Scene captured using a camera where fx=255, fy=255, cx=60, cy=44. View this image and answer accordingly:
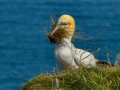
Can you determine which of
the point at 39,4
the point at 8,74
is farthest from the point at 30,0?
the point at 8,74

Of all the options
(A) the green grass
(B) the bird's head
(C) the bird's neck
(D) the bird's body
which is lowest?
(A) the green grass

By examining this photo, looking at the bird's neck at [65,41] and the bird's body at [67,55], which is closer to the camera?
the bird's body at [67,55]

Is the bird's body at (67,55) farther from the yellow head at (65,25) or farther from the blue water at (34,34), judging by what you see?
the blue water at (34,34)

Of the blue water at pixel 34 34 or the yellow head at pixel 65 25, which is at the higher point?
the blue water at pixel 34 34

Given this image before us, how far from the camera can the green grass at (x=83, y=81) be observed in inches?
170

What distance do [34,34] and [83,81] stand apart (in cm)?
3122

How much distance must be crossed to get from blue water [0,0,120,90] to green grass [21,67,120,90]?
1291 cm

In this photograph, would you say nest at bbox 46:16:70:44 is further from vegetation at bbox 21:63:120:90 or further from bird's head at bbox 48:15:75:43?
vegetation at bbox 21:63:120:90

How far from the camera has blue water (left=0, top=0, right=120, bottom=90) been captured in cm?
2640

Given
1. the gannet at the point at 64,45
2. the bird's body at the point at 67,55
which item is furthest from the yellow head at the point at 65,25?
the bird's body at the point at 67,55

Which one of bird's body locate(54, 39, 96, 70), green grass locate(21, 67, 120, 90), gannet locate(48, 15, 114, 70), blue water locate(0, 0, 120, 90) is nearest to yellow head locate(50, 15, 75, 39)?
gannet locate(48, 15, 114, 70)

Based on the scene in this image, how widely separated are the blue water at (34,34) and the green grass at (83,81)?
1291 centimetres

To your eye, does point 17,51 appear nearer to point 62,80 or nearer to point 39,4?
point 39,4

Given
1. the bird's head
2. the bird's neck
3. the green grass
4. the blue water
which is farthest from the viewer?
the blue water
